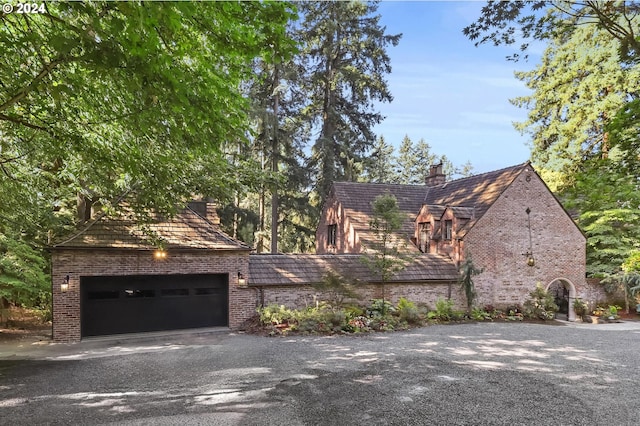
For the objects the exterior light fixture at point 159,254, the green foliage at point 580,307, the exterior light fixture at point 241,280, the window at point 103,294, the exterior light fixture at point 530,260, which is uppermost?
the exterior light fixture at point 159,254

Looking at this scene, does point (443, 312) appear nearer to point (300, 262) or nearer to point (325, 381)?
point (300, 262)

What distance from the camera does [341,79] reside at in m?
25.6

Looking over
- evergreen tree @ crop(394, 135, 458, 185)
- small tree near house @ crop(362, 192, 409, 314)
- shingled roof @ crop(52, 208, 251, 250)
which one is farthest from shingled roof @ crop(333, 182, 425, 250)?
evergreen tree @ crop(394, 135, 458, 185)

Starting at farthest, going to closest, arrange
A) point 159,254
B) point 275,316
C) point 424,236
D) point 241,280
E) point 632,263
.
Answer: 1. point 424,236
2. point 632,263
3. point 241,280
4. point 275,316
5. point 159,254

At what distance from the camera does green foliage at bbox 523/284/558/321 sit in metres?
16.4

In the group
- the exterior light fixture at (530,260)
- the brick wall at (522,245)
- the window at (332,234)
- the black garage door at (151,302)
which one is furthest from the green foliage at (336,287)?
the exterior light fixture at (530,260)

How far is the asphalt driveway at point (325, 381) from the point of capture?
20.3 ft

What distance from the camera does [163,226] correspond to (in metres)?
13.6

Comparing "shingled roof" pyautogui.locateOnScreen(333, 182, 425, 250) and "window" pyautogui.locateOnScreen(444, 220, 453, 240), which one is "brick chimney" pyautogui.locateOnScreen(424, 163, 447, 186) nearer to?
"shingled roof" pyautogui.locateOnScreen(333, 182, 425, 250)

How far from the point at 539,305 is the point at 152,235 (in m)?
16.3

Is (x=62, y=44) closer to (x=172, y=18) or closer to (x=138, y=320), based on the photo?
(x=172, y=18)

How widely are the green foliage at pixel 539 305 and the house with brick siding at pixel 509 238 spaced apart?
→ 316 mm

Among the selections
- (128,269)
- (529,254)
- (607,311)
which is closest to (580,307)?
(607,311)

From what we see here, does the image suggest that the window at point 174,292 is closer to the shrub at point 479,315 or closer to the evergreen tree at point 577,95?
the shrub at point 479,315
